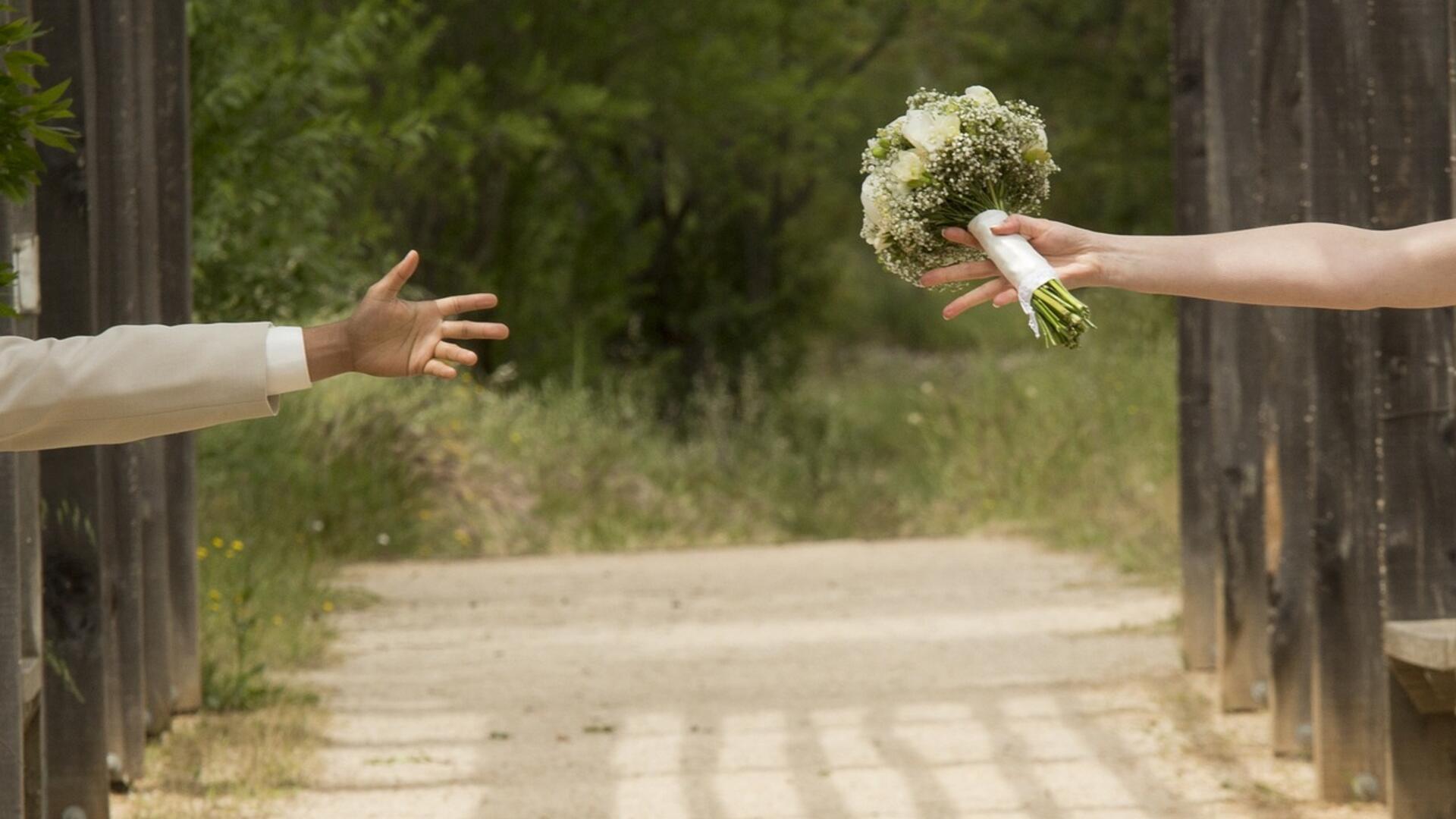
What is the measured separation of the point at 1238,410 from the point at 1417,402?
1.55m

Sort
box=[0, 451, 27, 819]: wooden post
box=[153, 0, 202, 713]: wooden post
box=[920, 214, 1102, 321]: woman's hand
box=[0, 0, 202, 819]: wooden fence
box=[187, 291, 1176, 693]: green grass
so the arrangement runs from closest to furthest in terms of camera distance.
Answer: box=[920, 214, 1102, 321]: woman's hand, box=[0, 451, 27, 819]: wooden post, box=[0, 0, 202, 819]: wooden fence, box=[153, 0, 202, 713]: wooden post, box=[187, 291, 1176, 693]: green grass

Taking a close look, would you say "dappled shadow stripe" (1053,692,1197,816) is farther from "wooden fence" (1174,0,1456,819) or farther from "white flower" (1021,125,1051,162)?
"white flower" (1021,125,1051,162)

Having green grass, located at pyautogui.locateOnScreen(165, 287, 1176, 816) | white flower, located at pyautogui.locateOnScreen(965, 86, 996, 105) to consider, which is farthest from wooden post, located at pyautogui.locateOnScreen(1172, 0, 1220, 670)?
white flower, located at pyautogui.locateOnScreen(965, 86, 996, 105)

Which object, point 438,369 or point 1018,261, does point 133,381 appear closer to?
point 438,369

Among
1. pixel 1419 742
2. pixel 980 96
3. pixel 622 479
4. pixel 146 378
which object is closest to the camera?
pixel 146 378

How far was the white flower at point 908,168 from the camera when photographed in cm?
256

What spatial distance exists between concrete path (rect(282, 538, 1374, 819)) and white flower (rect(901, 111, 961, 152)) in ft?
8.19

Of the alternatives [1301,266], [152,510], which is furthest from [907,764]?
[1301,266]

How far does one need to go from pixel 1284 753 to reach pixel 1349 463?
1030 mm

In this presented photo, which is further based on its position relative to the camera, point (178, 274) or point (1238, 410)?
point (178, 274)

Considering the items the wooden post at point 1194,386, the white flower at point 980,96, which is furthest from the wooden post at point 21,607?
the wooden post at point 1194,386

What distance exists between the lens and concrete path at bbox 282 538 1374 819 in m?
4.86

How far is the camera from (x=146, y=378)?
2.00 metres

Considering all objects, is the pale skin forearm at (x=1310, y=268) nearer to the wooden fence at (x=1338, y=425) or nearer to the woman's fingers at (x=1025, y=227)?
the woman's fingers at (x=1025, y=227)
